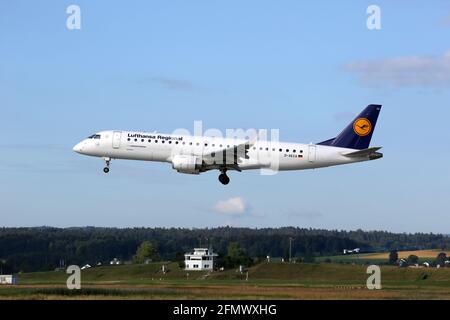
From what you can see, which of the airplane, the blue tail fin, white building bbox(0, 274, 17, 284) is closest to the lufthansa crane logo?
the blue tail fin

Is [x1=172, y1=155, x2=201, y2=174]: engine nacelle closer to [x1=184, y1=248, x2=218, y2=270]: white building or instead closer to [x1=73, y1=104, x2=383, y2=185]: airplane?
[x1=73, y1=104, x2=383, y2=185]: airplane

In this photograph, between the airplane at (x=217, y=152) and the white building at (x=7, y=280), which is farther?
the white building at (x=7, y=280)

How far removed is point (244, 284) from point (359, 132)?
861 inches

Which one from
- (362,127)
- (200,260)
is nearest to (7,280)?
(362,127)

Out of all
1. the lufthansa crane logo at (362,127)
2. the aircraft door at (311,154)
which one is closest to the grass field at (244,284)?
the aircraft door at (311,154)

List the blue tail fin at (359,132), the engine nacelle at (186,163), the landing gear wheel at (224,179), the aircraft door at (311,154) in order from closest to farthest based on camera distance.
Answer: the engine nacelle at (186,163), the landing gear wheel at (224,179), the aircraft door at (311,154), the blue tail fin at (359,132)

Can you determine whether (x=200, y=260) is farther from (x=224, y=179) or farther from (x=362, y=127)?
(x=224, y=179)

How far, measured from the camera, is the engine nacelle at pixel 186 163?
3398 inches

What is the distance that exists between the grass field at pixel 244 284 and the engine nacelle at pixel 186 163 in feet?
37.8

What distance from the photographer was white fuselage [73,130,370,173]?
87.2 metres

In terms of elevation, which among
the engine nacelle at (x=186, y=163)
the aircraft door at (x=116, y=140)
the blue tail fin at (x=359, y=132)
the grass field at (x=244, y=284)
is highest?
the blue tail fin at (x=359, y=132)

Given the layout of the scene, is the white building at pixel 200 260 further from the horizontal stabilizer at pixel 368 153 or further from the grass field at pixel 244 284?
the horizontal stabilizer at pixel 368 153

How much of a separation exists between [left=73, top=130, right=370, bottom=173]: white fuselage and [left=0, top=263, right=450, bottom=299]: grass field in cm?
1277

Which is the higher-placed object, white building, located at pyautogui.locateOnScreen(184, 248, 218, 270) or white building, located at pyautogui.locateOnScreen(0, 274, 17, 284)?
white building, located at pyautogui.locateOnScreen(184, 248, 218, 270)
